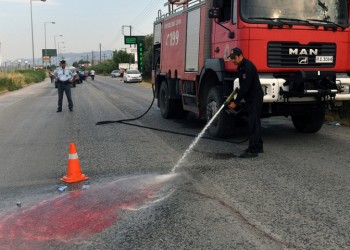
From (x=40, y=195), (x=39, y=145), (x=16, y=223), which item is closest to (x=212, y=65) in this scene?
(x=39, y=145)

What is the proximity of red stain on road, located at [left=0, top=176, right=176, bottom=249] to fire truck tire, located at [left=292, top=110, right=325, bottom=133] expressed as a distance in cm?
487

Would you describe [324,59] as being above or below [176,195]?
above

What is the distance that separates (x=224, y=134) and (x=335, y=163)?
249 cm

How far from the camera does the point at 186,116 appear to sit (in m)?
12.9

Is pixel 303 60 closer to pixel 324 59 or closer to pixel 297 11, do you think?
pixel 324 59

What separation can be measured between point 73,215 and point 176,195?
48.8 inches

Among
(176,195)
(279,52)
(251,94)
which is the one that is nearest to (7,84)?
(279,52)

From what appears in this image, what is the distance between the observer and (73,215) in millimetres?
4379

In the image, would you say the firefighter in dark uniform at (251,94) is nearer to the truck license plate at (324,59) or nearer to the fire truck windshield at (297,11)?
the fire truck windshield at (297,11)

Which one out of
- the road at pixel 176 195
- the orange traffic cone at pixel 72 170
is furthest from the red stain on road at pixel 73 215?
the orange traffic cone at pixel 72 170

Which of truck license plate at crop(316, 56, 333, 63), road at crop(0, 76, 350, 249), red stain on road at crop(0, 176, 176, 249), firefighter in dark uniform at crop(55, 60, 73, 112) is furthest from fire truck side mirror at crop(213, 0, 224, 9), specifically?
firefighter in dark uniform at crop(55, 60, 73, 112)

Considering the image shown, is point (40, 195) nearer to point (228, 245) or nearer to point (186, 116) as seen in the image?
point (228, 245)

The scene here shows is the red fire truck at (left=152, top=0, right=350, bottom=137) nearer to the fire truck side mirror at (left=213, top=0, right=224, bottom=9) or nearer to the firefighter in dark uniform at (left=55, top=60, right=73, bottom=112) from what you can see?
the fire truck side mirror at (left=213, top=0, right=224, bottom=9)

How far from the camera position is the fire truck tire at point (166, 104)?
12.0 meters
